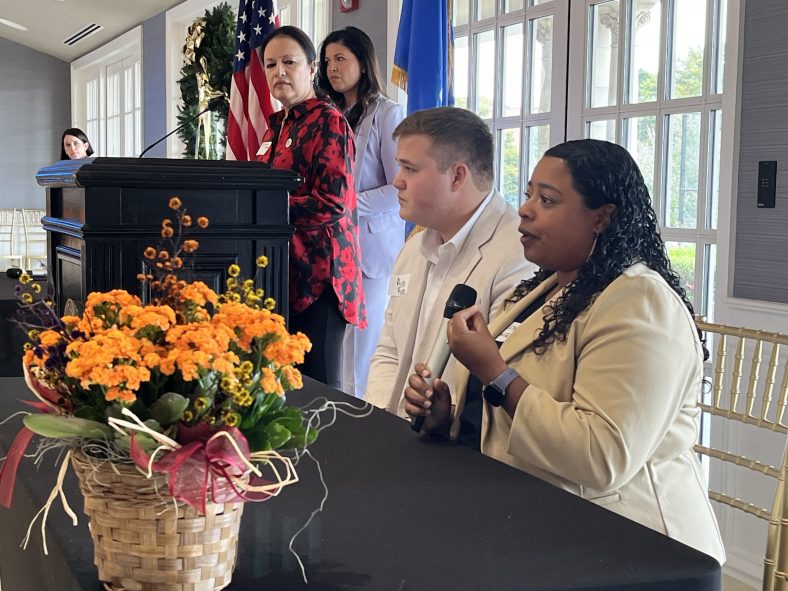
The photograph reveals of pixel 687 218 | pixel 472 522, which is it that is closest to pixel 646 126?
pixel 687 218

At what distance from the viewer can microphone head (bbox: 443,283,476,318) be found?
1.58m

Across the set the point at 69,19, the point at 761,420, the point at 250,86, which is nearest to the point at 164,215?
the point at 761,420

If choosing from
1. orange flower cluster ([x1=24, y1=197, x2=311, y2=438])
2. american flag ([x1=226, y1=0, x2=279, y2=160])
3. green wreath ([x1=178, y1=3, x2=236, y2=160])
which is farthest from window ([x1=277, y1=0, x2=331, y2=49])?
orange flower cluster ([x1=24, y1=197, x2=311, y2=438])

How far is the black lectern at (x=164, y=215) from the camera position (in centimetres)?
227

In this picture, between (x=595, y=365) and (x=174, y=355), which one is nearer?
(x=174, y=355)

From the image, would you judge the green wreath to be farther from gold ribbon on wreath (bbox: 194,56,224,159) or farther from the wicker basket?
the wicker basket

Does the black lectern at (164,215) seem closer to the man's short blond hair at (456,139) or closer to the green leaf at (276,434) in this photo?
the man's short blond hair at (456,139)

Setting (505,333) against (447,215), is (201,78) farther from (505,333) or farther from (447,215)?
(505,333)

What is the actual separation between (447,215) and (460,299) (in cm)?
61

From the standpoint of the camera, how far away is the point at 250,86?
15.4 ft

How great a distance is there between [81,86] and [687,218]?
12845 mm

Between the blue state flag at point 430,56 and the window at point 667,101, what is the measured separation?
0.57 m

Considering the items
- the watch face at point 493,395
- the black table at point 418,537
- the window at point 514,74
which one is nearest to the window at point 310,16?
the window at point 514,74

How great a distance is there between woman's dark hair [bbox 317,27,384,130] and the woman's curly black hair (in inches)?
81.1
